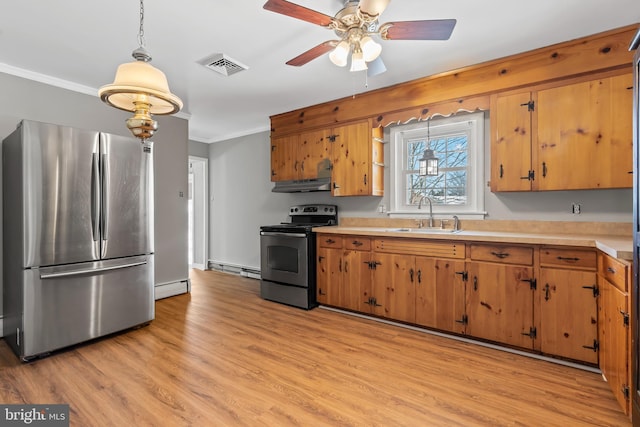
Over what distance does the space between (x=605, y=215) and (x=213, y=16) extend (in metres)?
3.46

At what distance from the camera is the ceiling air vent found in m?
2.85

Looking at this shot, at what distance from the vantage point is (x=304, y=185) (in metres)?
4.23

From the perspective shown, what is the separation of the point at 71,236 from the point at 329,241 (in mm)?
2437

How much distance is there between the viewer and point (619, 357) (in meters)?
1.86

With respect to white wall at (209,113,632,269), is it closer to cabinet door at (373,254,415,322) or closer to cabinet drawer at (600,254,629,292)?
cabinet door at (373,254,415,322)

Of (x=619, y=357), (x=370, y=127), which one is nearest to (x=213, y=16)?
(x=370, y=127)

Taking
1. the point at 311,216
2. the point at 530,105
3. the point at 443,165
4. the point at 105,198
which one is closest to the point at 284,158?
the point at 311,216

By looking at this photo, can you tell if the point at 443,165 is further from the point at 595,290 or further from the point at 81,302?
the point at 81,302

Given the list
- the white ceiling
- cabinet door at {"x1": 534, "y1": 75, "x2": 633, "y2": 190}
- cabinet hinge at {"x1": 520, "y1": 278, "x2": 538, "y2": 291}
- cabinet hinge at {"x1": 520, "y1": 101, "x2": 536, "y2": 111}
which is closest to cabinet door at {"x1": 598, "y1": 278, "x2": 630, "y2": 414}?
cabinet hinge at {"x1": 520, "y1": 278, "x2": 538, "y2": 291}

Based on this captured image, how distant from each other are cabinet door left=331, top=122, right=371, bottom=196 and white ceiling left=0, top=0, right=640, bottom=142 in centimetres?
49

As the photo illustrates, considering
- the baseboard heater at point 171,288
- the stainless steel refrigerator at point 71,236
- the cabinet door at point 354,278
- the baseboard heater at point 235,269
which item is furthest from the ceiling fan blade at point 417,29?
the baseboard heater at point 235,269

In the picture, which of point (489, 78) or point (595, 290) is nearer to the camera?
point (595, 290)

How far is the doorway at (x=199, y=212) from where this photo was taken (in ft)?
20.1

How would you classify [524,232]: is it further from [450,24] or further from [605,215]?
[450,24]
